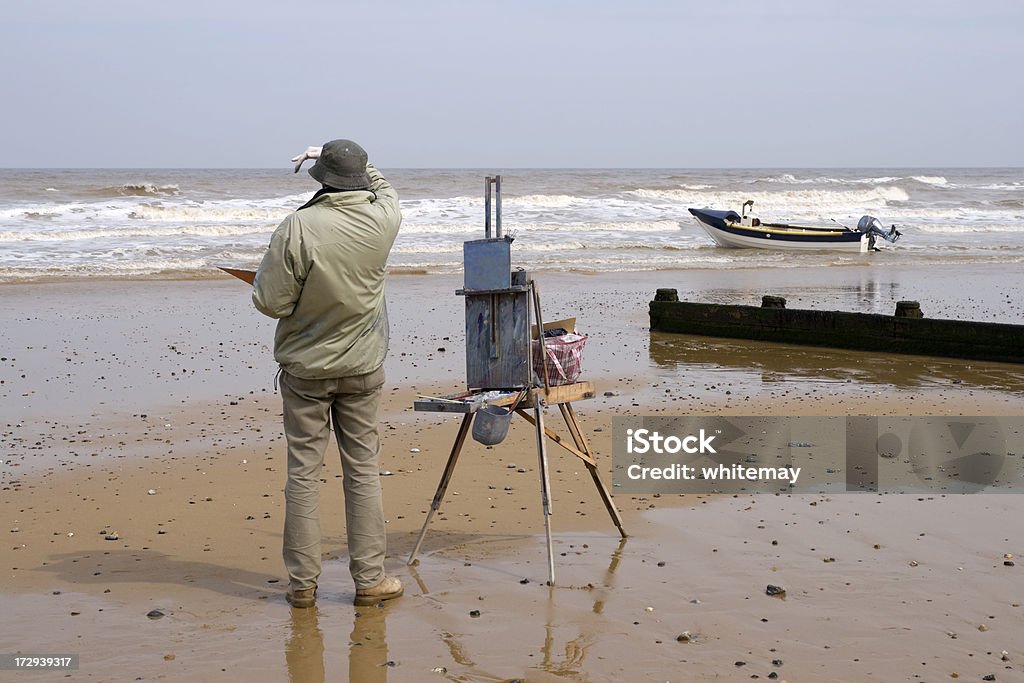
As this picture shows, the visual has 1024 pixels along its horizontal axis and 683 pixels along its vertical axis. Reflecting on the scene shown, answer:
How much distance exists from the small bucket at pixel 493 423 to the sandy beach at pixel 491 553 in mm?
714

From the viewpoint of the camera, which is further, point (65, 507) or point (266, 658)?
point (65, 507)

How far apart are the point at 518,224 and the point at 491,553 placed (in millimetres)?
33021

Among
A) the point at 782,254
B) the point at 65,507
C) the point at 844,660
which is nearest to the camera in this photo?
the point at 844,660

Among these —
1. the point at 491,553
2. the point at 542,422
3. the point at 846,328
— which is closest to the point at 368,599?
the point at 491,553

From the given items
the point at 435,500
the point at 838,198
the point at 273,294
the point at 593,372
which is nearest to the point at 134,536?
the point at 435,500

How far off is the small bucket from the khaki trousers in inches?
19.3

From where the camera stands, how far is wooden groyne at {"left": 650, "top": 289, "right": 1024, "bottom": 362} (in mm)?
11094

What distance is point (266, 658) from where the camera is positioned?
4.57 meters

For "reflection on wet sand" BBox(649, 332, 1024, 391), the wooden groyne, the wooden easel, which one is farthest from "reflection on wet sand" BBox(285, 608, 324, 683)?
the wooden groyne

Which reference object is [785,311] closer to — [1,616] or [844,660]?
[844,660]

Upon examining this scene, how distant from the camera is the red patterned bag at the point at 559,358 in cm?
557

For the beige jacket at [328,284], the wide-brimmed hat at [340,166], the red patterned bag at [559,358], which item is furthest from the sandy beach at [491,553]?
the wide-brimmed hat at [340,166]

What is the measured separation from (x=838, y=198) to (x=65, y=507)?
57112mm

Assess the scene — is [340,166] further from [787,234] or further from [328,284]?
[787,234]
